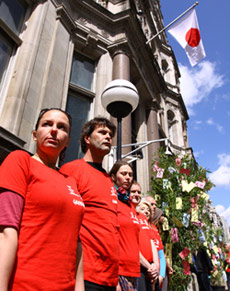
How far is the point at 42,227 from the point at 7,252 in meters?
0.21

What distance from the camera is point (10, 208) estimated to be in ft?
3.56

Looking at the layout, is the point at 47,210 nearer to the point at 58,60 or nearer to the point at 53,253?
the point at 53,253

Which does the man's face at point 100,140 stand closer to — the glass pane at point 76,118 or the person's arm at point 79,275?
the person's arm at point 79,275

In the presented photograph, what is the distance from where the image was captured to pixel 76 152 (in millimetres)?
7430

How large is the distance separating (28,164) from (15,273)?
582 millimetres

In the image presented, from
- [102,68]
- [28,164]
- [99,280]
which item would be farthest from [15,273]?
[102,68]

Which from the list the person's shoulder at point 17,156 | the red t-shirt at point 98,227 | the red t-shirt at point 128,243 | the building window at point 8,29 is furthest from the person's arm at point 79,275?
the building window at point 8,29

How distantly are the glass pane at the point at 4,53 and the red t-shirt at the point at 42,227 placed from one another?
5.71 meters

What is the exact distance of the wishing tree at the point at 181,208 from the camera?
16.4ft

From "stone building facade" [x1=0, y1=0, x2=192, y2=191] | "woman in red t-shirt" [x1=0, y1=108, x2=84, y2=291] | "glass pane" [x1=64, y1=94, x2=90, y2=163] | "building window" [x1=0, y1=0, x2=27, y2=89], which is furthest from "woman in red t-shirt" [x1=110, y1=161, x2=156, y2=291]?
"building window" [x1=0, y1=0, x2=27, y2=89]

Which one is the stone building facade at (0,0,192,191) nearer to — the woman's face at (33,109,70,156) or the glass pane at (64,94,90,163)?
the glass pane at (64,94,90,163)

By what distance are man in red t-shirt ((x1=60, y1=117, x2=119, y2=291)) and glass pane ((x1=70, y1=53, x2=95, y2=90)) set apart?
6.90 metres

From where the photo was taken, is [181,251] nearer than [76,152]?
Yes

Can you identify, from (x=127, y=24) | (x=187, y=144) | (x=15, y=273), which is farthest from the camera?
(x=187, y=144)
